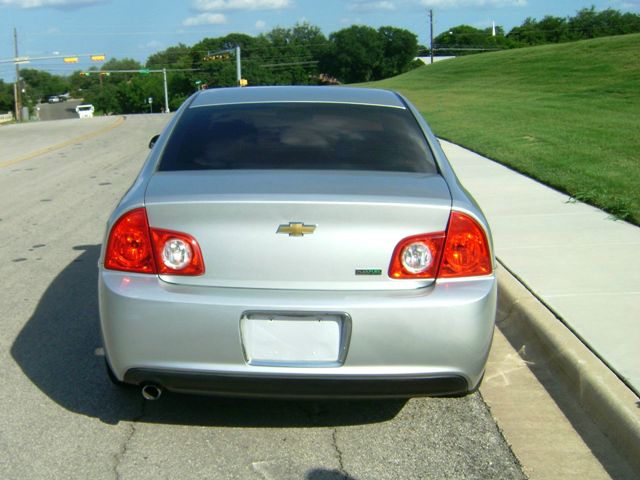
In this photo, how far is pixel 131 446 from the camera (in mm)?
3812

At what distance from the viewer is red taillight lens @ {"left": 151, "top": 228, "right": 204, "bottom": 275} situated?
355cm

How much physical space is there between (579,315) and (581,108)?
1866 centimetres

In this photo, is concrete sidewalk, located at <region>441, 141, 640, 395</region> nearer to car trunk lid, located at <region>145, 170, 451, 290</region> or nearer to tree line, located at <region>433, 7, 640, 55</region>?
car trunk lid, located at <region>145, 170, 451, 290</region>

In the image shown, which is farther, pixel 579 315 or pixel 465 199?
pixel 579 315

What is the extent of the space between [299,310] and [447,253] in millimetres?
706

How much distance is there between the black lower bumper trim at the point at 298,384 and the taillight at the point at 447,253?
1.48 feet

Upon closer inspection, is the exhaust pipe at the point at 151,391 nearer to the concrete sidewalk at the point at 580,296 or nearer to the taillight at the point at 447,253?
the taillight at the point at 447,253

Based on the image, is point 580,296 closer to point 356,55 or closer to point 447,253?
point 447,253

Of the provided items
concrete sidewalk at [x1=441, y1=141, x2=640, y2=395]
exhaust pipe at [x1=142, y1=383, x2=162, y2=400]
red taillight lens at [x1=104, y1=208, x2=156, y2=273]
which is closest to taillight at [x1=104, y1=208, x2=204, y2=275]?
red taillight lens at [x1=104, y1=208, x2=156, y2=273]

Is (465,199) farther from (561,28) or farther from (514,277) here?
(561,28)

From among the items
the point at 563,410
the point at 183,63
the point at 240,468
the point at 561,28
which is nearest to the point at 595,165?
the point at 563,410

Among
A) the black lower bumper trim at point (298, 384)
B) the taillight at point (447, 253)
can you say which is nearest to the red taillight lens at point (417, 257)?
the taillight at point (447, 253)

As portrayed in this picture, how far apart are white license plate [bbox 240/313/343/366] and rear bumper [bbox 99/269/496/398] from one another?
0.03 meters

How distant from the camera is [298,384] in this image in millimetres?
3500
